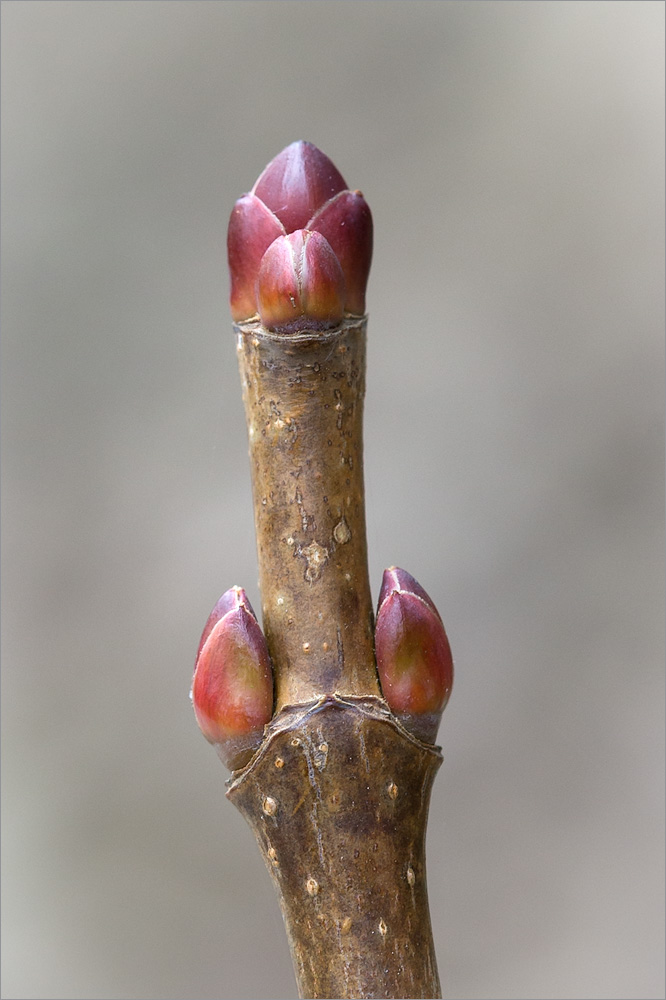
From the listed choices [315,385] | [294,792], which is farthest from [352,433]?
[294,792]

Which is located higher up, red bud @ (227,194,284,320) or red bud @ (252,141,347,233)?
red bud @ (252,141,347,233)

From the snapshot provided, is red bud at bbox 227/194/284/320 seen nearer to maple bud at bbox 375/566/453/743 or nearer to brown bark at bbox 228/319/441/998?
brown bark at bbox 228/319/441/998

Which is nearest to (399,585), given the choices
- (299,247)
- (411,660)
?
(411,660)

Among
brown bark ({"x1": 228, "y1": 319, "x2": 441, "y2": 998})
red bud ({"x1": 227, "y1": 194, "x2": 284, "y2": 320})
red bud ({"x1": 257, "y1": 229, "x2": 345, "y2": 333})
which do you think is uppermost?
red bud ({"x1": 227, "y1": 194, "x2": 284, "y2": 320})

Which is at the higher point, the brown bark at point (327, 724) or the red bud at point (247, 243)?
the red bud at point (247, 243)

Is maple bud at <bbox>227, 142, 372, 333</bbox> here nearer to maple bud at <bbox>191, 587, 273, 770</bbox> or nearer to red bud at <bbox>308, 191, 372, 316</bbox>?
red bud at <bbox>308, 191, 372, 316</bbox>

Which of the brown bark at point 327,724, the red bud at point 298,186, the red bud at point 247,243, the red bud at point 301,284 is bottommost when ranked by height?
the brown bark at point 327,724

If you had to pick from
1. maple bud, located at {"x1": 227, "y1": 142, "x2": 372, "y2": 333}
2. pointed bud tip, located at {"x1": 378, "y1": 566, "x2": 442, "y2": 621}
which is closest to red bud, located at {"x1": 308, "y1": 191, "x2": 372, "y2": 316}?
maple bud, located at {"x1": 227, "y1": 142, "x2": 372, "y2": 333}

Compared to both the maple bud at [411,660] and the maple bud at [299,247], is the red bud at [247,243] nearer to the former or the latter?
the maple bud at [299,247]

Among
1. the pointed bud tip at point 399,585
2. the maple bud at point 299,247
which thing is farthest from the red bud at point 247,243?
the pointed bud tip at point 399,585

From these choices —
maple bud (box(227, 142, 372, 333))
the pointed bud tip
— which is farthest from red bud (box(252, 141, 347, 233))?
the pointed bud tip
